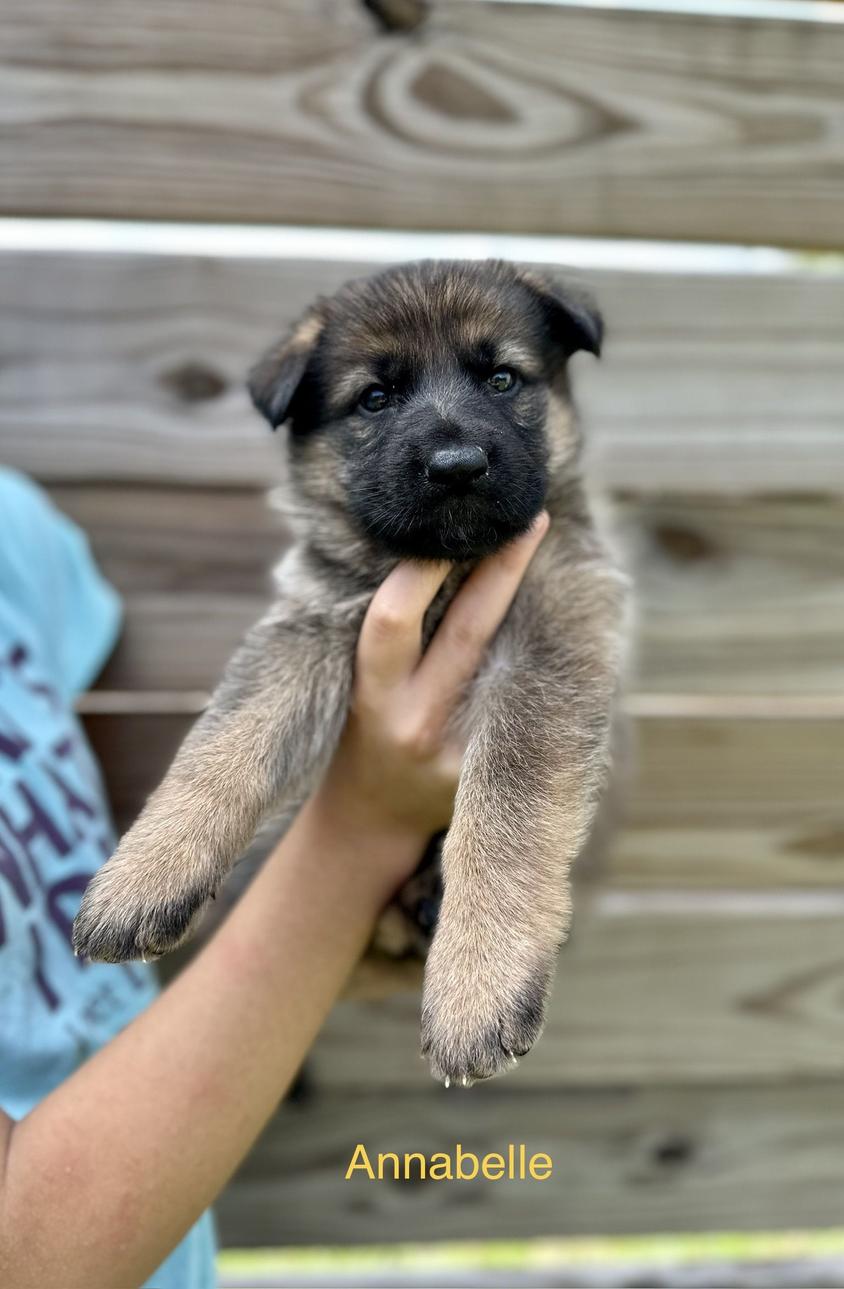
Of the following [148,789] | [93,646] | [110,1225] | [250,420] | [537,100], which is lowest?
[148,789]

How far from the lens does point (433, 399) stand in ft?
5.05

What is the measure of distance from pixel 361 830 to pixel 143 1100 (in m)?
0.49

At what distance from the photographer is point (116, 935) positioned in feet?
4.19

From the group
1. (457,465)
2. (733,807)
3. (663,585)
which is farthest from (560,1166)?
(457,465)

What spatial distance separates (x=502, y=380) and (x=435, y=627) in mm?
432

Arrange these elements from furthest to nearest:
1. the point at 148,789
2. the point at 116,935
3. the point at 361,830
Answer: the point at 148,789 → the point at 361,830 → the point at 116,935

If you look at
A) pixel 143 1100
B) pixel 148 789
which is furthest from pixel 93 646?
pixel 143 1100

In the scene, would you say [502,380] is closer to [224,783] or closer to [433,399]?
[433,399]

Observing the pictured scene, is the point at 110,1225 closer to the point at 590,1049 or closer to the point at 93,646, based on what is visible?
the point at 93,646

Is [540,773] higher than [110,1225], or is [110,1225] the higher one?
[540,773]

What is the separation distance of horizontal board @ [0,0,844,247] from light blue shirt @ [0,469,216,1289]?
0.74 metres

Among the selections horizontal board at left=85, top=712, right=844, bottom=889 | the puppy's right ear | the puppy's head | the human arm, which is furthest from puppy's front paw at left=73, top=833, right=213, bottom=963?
horizontal board at left=85, top=712, right=844, bottom=889

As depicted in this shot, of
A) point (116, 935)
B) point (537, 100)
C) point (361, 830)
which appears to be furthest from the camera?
point (537, 100)

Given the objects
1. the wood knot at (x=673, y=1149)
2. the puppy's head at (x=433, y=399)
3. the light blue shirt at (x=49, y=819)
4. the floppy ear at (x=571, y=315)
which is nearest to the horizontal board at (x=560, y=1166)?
the wood knot at (x=673, y=1149)
